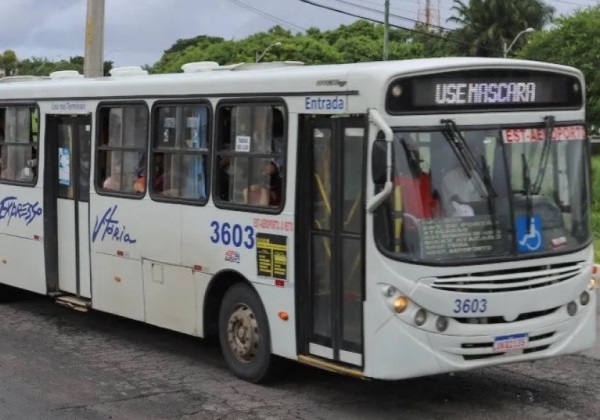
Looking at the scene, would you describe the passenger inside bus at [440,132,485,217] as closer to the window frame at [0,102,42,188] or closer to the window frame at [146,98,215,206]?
the window frame at [146,98,215,206]

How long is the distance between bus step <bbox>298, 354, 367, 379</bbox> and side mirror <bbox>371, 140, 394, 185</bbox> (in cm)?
138

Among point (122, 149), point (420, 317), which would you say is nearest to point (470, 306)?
point (420, 317)

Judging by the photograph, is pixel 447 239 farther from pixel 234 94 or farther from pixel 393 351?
pixel 234 94

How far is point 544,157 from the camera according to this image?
7.79 meters

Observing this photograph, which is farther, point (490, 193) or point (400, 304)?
point (490, 193)

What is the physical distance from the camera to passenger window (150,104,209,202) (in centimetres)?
920

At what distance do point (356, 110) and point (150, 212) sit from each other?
3015 millimetres

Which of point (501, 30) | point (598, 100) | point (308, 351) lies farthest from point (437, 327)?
point (501, 30)

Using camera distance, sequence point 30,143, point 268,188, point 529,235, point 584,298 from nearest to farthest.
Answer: point 529,235
point 584,298
point 268,188
point 30,143

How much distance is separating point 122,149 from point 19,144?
228 cm

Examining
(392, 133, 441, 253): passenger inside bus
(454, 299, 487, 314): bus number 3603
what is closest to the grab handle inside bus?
(392, 133, 441, 253): passenger inside bus

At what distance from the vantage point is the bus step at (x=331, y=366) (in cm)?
749

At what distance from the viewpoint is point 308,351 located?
8062 millimetres

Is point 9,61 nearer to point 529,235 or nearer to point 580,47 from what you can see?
point 580,47
